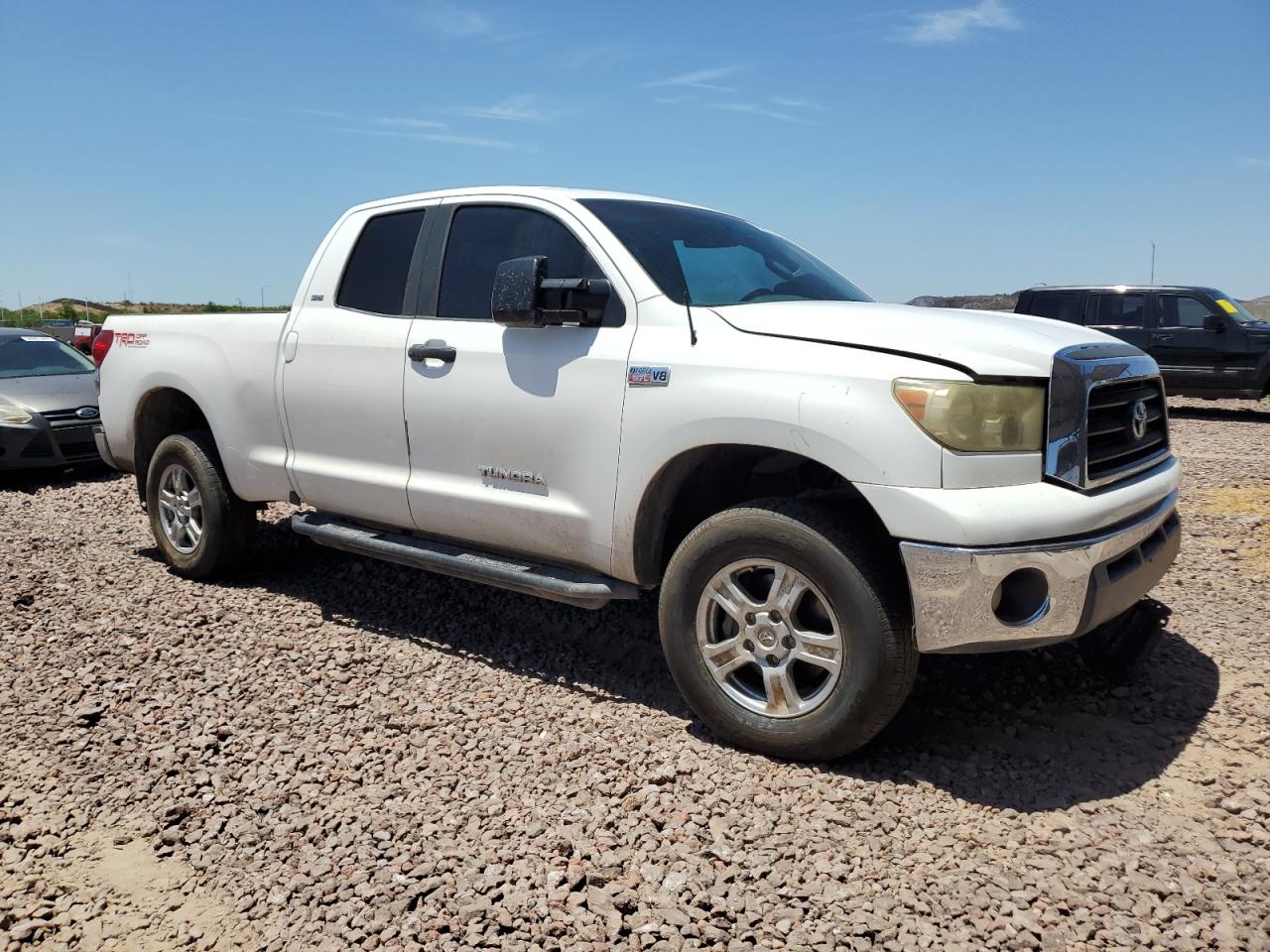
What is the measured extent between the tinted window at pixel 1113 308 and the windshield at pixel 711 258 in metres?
11.5

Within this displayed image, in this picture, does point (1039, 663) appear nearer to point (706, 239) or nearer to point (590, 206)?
point (706, 239)

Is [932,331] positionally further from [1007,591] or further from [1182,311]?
[1182,311]

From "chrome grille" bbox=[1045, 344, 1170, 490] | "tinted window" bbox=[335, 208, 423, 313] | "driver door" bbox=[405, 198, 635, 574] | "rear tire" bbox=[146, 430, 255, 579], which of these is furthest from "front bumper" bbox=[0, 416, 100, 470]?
"chrome grille" bbox=[1045, 344, 1170, 490]

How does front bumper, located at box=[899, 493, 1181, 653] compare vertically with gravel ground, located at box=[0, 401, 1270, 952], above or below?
above

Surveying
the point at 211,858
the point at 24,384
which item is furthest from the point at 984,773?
the point at 24,384

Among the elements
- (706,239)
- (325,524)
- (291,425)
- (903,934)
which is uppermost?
(706,239)

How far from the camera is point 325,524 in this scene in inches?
200

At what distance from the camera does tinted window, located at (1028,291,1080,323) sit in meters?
14.9

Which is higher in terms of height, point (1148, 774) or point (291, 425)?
point (291, 425)

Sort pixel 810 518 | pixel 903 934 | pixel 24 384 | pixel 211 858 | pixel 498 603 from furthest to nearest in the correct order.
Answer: pixel 24 384 → pixel 498 603 → pixel 810 518 → pixel 211 858 → pixel 903 934

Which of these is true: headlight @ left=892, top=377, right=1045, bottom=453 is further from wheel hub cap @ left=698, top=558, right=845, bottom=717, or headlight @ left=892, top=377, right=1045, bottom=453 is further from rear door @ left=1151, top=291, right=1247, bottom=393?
rear door @ left=1151, top=291, right=1247, bottom=393

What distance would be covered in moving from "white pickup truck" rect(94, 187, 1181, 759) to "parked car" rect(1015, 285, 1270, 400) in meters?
11.4

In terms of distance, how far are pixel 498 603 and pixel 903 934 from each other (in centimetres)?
317

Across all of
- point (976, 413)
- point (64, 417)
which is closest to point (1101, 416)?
point (976, 413)
